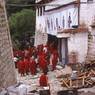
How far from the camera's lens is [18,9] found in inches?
1864

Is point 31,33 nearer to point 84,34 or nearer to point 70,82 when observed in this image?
point 84,34

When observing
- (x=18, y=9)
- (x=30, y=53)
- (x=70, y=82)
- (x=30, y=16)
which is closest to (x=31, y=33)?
(x=30, y=16)

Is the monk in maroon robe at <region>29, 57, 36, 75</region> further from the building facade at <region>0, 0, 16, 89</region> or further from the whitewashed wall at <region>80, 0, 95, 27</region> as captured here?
the building facade at <region>0, 0, 16, 89</region>

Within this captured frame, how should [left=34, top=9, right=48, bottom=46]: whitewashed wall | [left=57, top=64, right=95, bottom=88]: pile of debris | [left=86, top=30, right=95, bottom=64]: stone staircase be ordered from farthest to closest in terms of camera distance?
[left=34, top=9, right=48, bottom=46]: whitewashed wall, [left=86, top=30, right=95, bottom=64]: stone staircase, [left=57, top=64, right=95, bottom=88]: pile of debris

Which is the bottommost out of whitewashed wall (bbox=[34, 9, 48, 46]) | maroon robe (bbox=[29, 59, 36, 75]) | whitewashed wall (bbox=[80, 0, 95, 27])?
maroon robe (bbox=[29, 59, 36, 75])

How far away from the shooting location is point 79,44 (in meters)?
21.8

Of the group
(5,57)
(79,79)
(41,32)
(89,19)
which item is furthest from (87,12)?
(41,32)

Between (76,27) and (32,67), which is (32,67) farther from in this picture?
(76,27)

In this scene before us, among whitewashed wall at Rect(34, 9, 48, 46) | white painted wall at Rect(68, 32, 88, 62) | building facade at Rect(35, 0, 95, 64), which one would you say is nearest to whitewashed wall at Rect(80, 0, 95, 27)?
building facade at Rect(35, 0, 95, 64)

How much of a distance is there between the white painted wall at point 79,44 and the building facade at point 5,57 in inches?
291

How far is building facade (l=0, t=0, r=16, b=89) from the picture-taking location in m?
13.1

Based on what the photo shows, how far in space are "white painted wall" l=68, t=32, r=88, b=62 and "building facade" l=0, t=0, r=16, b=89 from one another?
24.2ft

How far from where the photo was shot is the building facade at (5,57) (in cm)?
1313

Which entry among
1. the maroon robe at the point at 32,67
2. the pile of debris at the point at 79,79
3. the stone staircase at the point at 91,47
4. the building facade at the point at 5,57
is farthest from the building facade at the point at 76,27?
the building facade at the point at 5,57
